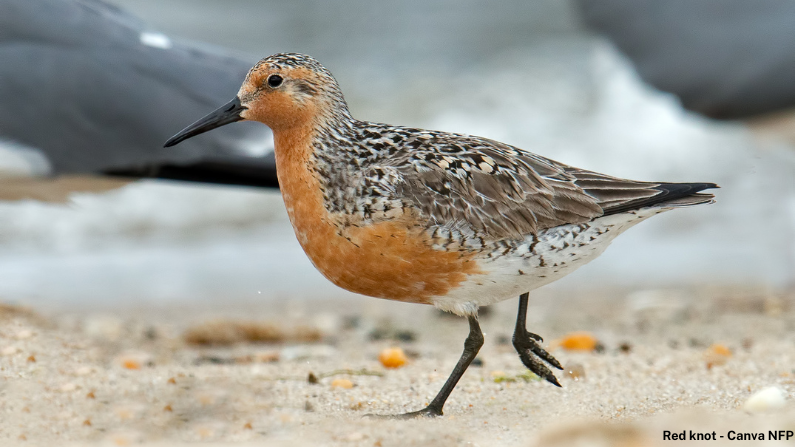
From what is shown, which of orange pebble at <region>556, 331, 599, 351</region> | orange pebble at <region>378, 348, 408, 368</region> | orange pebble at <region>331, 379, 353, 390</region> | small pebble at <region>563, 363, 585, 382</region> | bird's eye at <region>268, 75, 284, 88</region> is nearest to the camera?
bird's eye at <region>268, 75, 284, 88</region>

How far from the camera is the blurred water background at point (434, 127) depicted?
9.01 metres

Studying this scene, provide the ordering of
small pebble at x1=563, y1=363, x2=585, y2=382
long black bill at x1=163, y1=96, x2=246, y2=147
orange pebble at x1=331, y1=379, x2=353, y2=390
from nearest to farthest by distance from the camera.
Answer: long black bill at x1=163, y1=96, x2=246, y2=147
orange pebble at x1=331, y1=379, x2=353, y2=390
small pebble at x1=563, y1=363, x2=585, y2=382

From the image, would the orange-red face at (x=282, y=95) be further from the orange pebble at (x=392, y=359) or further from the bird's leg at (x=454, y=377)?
the orange pebble at (x=392, y=359)

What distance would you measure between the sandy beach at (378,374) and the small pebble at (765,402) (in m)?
0.01

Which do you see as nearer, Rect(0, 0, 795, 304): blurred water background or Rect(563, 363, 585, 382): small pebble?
Rect(563, 363, 585, 382): small pebble

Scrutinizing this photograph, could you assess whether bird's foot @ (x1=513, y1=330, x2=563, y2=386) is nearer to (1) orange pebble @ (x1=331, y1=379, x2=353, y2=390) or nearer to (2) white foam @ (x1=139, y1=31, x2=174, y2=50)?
(1) orange pebble @ (x1=331, y1=379, x2=353, y2=390)

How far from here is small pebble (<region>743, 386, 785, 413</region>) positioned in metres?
4.05

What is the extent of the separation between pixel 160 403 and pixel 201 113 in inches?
130

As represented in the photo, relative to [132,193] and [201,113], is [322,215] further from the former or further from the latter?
[132,193]

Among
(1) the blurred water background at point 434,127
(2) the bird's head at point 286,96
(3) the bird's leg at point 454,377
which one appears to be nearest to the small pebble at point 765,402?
(3) the bird's leg at point 454,377

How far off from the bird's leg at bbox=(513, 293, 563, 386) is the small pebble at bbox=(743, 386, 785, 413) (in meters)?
1.01

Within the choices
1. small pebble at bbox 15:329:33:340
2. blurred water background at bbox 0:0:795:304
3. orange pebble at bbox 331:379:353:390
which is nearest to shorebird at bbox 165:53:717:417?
orange pebble at bbox 331:379:353:390

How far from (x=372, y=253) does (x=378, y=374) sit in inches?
52.2

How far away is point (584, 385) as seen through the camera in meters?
4.99
